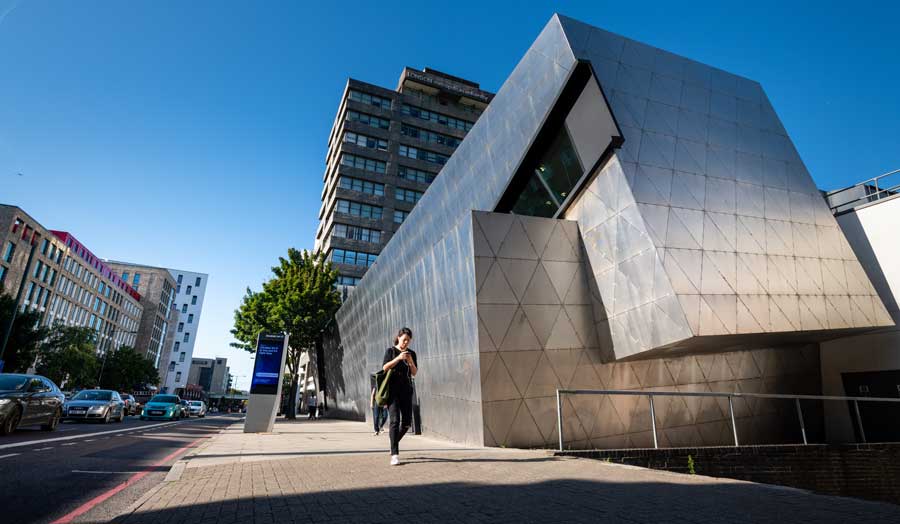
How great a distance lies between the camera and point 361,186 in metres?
53.3

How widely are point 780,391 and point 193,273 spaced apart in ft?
431

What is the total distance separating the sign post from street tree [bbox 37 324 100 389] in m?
37.3

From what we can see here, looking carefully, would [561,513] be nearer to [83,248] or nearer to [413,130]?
[413,130]

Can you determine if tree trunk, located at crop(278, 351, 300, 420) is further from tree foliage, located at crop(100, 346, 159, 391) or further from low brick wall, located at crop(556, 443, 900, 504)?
tree foliage, located at crop(100, 346, 159, 391)

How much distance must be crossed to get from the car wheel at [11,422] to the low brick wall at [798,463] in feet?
37.5

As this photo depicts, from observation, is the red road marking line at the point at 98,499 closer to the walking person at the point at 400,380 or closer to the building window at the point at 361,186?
the walking person at the point at 400,380

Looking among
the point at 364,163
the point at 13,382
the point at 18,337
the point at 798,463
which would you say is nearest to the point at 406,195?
the point at 364,163

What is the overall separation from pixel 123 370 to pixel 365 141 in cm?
4426

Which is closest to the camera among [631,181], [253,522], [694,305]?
[253,522]

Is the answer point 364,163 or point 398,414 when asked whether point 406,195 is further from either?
point 398,414

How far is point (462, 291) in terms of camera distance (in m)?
11.5

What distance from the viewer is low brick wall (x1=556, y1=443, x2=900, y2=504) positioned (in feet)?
27.0

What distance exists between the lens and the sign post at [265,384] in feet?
43.0

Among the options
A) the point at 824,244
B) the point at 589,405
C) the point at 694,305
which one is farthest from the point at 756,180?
the point at 589,405
